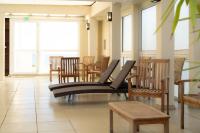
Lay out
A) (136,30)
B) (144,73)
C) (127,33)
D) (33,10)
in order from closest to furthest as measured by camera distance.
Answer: (144,73) → (136,30) → (127,33) → (33,10)

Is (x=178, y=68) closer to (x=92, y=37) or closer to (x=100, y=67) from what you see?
(x=100, y=67)

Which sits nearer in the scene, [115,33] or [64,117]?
[64,117]

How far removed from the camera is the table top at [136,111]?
3.16 meters

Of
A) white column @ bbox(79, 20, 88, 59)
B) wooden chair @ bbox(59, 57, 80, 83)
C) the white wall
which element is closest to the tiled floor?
wooden chair @ bbox(59, 57, 80, 83)

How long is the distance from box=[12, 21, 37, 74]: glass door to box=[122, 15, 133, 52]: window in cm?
589

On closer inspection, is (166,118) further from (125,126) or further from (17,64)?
(17,64)

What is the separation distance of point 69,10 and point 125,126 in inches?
360

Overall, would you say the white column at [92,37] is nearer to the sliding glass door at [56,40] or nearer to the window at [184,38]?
the sliding glass door at [56,40]

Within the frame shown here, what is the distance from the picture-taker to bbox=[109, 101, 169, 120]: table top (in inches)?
124

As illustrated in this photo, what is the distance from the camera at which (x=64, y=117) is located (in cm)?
499

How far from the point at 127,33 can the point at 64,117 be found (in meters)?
5.47

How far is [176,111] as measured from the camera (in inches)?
223

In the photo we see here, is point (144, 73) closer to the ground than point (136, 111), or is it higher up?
higher up

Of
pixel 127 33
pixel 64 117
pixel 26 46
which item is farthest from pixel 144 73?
pixel 26 46
